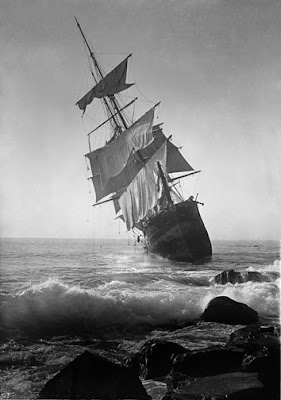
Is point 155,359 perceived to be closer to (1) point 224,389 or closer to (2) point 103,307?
(1) point 224,389

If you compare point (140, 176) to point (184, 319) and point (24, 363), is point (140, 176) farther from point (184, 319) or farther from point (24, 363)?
point (24, 363)

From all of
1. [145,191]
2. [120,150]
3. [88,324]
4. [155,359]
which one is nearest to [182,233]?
[145,191]

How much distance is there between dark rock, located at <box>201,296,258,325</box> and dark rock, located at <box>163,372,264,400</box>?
15.2 feet

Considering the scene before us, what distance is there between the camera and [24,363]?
6336 millimetres

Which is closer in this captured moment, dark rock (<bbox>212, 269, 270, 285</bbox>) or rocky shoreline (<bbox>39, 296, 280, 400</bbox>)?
rocky shoreline (<bbox>39, 296, 280, 400</bbox>)

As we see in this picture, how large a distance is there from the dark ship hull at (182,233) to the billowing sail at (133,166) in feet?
47.8

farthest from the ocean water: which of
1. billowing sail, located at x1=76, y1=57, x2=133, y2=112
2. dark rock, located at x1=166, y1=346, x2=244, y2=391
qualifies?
Answer: billowing sail, located at x1=76, y1=57, x2=133, y2=112

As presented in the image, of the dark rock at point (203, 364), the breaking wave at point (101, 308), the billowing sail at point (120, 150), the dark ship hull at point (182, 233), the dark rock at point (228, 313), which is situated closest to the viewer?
the dark rock at point (203, 364)

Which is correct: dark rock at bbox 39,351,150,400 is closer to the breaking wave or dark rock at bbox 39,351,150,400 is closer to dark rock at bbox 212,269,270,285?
the breaking wave

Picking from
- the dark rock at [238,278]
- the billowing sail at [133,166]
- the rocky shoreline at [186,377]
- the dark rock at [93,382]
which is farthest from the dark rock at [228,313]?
the billowing sail at [133,166]

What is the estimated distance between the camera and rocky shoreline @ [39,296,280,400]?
4289 millimetres

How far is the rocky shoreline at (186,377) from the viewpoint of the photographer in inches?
169

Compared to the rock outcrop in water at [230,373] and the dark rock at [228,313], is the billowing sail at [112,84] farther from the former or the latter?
the rock outcrop in water at [230,373]

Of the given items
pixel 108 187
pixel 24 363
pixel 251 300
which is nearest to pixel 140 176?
pixel 108 187
